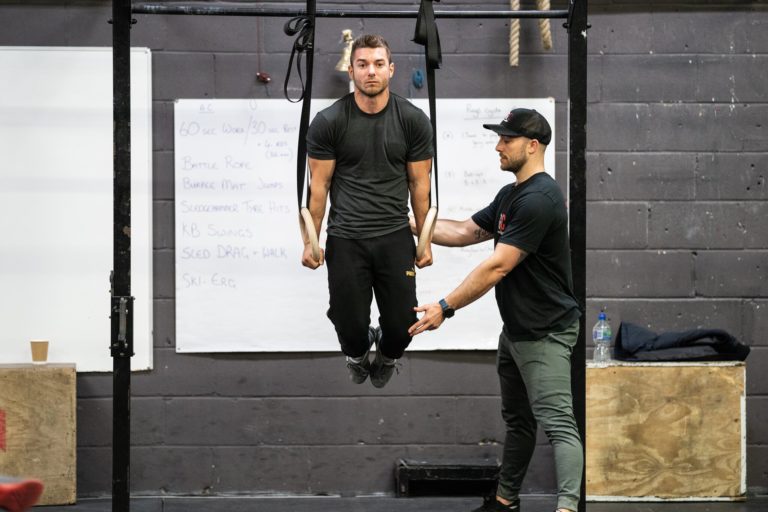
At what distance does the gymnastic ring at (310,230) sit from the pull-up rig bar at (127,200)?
0.66 metres

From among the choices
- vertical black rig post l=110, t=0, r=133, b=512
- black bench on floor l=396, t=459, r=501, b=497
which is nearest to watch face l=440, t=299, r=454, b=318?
vertical black rig post l=110, t=0, r=133, b=512

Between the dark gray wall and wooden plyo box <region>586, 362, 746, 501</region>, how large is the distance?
1.20 feet

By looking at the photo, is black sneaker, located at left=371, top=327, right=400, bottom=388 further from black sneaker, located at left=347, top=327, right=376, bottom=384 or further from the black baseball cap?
the black baseball cap

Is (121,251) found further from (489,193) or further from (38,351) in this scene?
(489,193)

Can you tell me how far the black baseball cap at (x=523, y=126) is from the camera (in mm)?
3682

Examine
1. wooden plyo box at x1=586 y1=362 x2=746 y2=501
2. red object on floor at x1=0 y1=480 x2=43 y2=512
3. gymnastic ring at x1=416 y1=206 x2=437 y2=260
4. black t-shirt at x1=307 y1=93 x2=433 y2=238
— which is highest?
black t-shirt at x1=307 y1=93 x2=433 y2=238

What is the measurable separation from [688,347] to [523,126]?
1.52 m

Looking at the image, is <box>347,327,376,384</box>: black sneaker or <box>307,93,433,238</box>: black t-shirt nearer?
<box>307,93,433,238</box>: black t-shirt

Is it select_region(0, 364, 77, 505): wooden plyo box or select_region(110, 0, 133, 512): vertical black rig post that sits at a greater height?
select_region(110, 0, 133, 512): vertical black rig post

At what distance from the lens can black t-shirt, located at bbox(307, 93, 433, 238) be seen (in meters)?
3.56

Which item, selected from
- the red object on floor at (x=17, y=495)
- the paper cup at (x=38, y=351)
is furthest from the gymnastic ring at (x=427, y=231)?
the paper cup at (x=38, y=351)

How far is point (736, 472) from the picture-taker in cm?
454

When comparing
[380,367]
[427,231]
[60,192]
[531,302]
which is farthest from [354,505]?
[60,192]

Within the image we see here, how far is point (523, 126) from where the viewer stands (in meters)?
3.68
